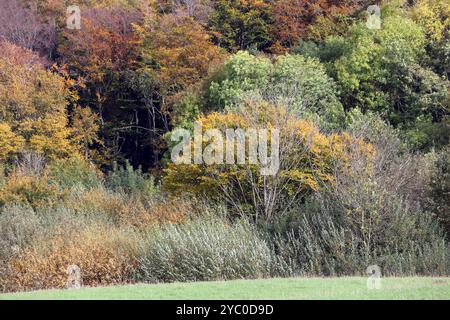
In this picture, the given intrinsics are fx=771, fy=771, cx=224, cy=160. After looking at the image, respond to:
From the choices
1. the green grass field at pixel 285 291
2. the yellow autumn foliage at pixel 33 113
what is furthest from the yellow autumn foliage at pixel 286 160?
the yellow autumn foliage at pixel 33 113

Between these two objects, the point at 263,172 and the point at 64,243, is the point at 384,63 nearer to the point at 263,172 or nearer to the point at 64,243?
the point at 263,172

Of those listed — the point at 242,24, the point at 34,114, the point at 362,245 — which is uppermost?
the point at 242,24

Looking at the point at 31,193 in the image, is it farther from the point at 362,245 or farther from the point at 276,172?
the point at 362,245

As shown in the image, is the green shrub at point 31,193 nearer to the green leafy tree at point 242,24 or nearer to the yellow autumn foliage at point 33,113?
the yellow autumn foliage at point 33,113

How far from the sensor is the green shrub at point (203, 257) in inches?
719

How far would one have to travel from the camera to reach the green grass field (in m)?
11.9

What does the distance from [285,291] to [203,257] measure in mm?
6061

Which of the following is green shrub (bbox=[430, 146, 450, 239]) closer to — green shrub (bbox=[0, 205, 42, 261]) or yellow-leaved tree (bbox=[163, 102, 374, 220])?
yellow-leaved tree (bbox=[163, 102, 374, 220])

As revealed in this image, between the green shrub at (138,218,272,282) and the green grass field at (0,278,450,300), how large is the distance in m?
3.82

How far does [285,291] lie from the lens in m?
12.6

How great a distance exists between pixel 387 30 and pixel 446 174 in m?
17.2

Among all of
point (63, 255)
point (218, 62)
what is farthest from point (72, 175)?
point (63, 255)

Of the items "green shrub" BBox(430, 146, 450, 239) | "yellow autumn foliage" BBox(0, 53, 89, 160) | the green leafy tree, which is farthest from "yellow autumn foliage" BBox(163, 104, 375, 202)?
the green leafy tree
